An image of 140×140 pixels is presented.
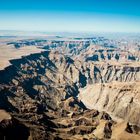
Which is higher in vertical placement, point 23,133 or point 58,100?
point 23,133

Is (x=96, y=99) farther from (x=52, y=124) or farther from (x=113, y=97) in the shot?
(x=52, y=124)

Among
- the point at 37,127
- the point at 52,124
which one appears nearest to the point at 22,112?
the point at 52,124

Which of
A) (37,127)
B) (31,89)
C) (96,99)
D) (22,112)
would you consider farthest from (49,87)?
(37,127)

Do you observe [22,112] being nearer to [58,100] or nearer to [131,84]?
[58,100]

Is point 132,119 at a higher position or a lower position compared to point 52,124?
lower

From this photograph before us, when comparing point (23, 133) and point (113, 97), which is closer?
point (23, 133)

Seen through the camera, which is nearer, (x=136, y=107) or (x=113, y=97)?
(x=136, y=107)

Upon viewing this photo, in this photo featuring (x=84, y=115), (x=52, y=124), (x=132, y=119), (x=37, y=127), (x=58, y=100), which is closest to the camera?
(x=37, y=127)

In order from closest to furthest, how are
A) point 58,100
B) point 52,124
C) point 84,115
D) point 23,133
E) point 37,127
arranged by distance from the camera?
1. point 23,133
2. point 37,127
3. point 52,124
4. point 84,115
5. point 58,100

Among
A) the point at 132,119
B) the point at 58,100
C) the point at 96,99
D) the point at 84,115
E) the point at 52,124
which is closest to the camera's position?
the point at 52,124
